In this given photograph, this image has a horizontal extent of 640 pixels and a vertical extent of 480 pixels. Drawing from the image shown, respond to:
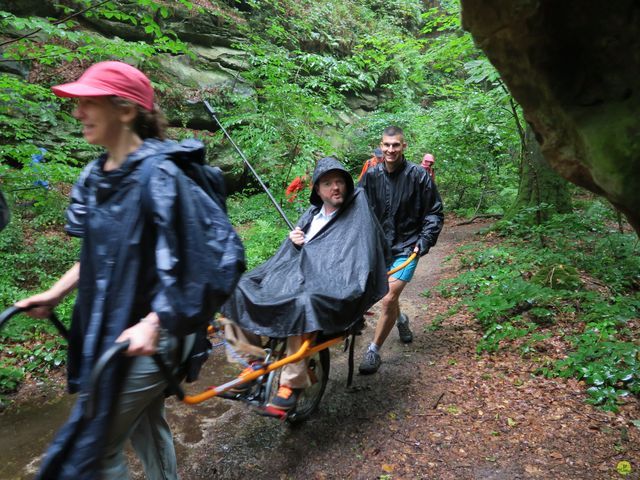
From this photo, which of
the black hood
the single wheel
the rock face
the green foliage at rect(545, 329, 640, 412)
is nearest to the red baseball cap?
the rock face

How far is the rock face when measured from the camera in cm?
174

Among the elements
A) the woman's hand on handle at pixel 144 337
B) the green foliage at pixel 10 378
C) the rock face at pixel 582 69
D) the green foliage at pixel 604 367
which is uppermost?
the rock face at pixel 582 69

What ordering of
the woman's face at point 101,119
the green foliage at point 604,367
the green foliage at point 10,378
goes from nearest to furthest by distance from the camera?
the woman's face at point 101,119
the green foliage at point 604,367
the green foliage at point 10,378

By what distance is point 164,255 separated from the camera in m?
1.55

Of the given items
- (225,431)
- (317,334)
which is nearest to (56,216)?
(225,431)

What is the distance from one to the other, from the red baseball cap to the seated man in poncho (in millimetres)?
1634

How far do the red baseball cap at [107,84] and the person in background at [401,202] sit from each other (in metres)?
3.23

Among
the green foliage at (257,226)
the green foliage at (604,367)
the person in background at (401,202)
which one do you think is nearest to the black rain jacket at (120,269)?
the person in background at (401,202)

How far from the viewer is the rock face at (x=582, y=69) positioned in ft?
5.72

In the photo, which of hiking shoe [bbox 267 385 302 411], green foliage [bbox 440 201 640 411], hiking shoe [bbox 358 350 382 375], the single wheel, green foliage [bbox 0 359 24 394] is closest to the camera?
hiking shoe [bbox 267 385 302 411]

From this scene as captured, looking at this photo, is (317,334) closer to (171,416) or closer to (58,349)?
(171,416)

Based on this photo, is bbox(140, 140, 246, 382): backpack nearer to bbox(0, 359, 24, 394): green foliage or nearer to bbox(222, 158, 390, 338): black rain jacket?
bbox(222, 158, 390, 338): black rain jacket

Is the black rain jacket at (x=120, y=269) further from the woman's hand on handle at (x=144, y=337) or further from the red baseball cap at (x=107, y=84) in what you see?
the red baseball cap at (x=107, y=84)

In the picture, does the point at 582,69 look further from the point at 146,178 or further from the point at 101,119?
the point at 101,119
